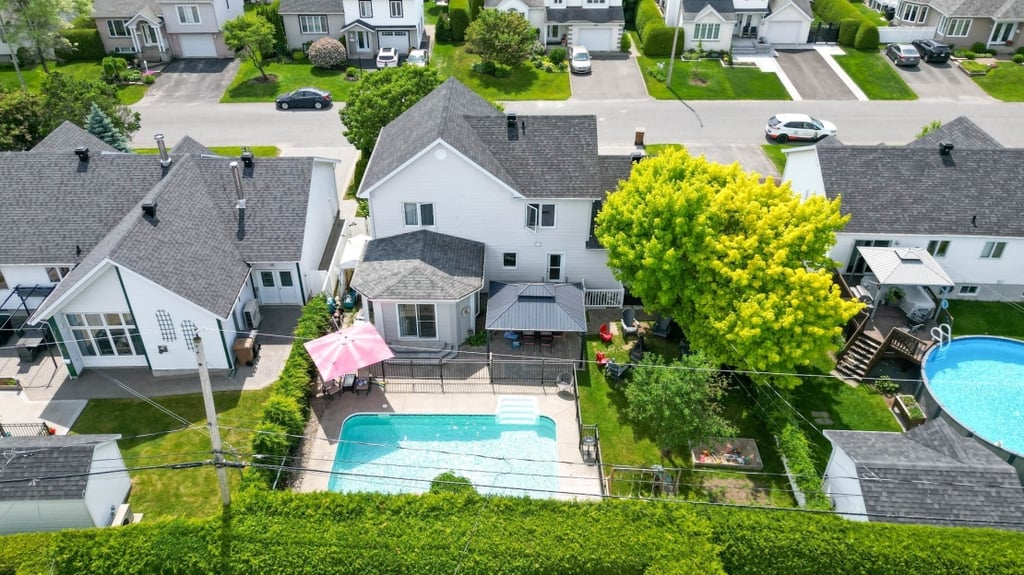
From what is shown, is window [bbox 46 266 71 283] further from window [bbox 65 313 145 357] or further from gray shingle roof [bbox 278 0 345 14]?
gray shingle roof [bbox 278 0 345 14]

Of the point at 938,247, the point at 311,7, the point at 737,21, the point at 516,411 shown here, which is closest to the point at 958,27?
the point at 737,21

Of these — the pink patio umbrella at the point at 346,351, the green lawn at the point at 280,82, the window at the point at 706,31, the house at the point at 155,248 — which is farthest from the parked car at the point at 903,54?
the pink patio umbrella at the point at 346,351

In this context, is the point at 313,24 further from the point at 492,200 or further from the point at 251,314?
the point at 251,314

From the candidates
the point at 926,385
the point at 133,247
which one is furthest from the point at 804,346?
the point at 133,247

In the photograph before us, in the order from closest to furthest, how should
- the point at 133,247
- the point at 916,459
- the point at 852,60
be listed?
the point at 916,459 < the point at 133,247 < the point at 852,60

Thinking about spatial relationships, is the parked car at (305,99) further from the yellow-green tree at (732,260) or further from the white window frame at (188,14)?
the yellow-green tree at (732,260)

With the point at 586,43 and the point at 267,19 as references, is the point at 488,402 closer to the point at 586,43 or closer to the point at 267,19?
the point at 586,43

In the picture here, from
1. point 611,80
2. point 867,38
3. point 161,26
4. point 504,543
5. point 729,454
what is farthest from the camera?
point 867,38
